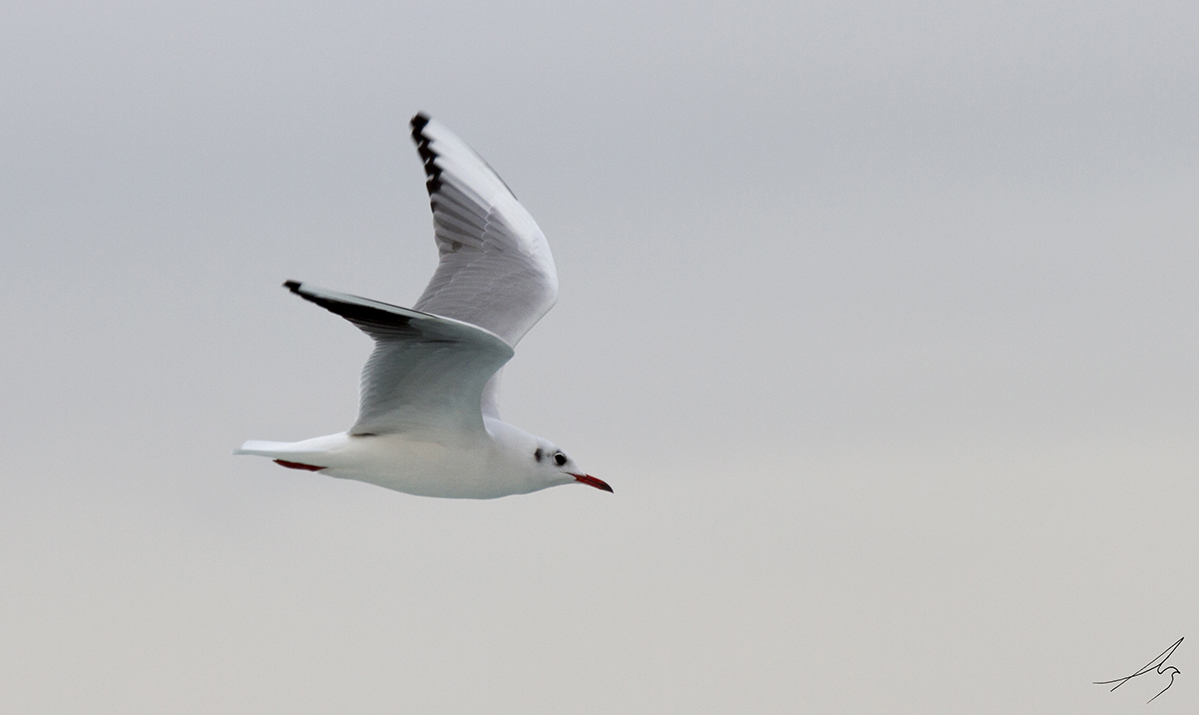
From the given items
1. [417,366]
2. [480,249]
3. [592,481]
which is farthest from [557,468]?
[480,249]

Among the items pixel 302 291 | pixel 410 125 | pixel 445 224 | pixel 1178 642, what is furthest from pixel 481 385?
pixel 1178 642

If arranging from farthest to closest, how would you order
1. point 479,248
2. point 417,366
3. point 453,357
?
point 479,248, point 417,366, point 453,357

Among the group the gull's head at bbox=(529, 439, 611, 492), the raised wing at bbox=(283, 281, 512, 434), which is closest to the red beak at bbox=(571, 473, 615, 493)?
the gull's head at bbox=(529, 439, 611, 492)

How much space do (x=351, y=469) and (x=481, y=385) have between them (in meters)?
0.84

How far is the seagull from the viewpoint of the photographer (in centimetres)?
661

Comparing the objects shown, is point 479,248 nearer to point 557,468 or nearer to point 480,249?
point 480,249

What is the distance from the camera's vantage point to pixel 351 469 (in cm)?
740

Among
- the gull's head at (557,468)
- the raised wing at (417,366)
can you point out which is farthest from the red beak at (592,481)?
the raised wing at (417,366)

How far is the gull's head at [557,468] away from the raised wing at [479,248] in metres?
0.88

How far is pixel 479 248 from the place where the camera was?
891cm

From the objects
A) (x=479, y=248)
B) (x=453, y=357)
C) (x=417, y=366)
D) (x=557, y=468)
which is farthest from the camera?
(x=479, y=248)

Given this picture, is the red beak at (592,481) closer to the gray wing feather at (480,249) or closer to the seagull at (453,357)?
the seagull at (453,357)

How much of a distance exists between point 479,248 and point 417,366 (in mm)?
2161

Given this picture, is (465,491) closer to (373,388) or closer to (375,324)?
(373,388)
